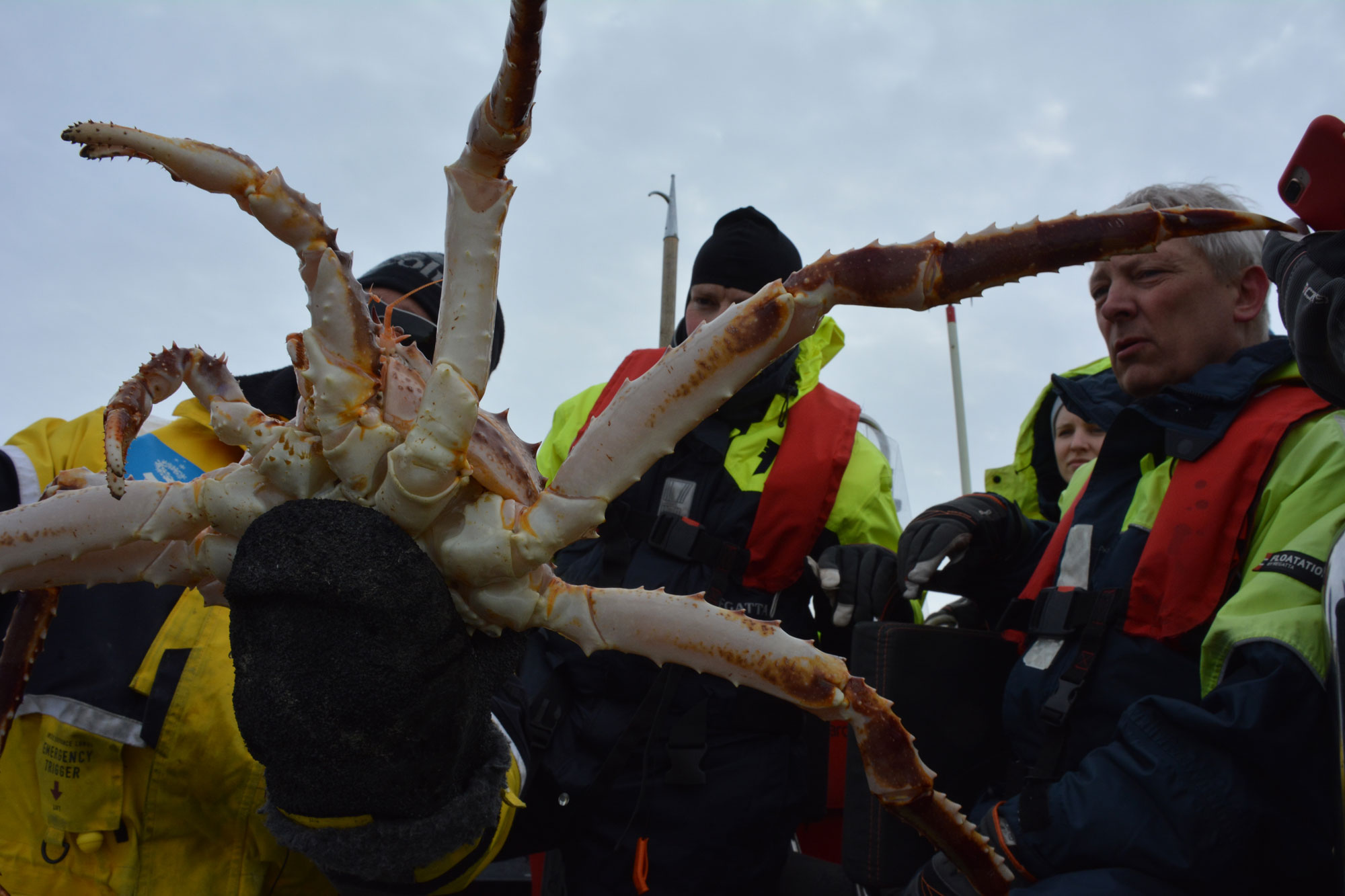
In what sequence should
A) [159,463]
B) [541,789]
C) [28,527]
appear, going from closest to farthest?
1. [28,527]
2. [159,463]
3. [541,789]

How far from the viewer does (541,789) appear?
2500mm

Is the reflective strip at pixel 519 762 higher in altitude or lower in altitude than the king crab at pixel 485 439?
lower

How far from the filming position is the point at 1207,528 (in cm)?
188

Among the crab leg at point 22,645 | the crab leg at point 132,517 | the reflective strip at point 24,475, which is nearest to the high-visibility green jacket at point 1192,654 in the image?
the crab leg at point 132,517

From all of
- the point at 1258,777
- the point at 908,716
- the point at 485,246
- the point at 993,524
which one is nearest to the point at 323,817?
the point at 485,246

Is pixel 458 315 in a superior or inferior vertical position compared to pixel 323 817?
superior

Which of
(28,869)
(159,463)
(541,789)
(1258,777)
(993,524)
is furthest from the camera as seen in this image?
(993,524)

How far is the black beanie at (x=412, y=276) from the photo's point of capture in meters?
3.07

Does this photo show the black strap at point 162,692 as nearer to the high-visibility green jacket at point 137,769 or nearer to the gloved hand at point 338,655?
the high-visibility green jacket at point 137,769

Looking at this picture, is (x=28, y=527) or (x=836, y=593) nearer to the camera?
(x=28, y=527)

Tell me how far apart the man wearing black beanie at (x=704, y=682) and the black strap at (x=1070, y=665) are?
0.80m

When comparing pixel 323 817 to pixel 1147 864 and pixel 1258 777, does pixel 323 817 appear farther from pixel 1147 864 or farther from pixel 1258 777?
pixel 1258 777

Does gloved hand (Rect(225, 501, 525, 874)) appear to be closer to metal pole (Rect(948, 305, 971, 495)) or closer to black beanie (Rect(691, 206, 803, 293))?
black beanie (Rect(691, 206, 803, 293))

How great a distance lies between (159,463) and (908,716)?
2.26 metres
